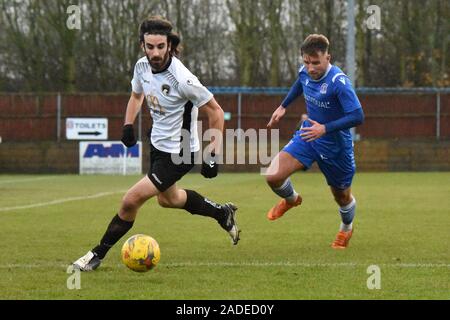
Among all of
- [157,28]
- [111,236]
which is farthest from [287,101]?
[111,236]

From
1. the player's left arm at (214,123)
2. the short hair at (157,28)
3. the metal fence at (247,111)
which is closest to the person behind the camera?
the short hair at (157,28)

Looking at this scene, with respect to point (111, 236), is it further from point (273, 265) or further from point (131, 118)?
point (273, 265)

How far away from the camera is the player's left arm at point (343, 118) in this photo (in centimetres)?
882

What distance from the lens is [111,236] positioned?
8125 millimetres

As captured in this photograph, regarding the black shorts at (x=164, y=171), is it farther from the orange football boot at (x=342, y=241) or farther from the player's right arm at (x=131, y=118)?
the orange football boot at (x=342, y=241)

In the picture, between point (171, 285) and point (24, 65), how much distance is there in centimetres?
3399

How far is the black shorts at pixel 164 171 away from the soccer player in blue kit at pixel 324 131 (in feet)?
4.19

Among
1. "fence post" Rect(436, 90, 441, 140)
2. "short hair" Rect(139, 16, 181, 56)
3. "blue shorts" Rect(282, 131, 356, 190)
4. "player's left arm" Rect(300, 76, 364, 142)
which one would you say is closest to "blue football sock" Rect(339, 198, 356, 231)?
"blue shorts" Rect(282, 131, 356, 190)

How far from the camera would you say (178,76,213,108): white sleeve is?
802cm

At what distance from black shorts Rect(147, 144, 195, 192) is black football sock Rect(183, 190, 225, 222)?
0.63 meters

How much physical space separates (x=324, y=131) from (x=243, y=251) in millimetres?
1467

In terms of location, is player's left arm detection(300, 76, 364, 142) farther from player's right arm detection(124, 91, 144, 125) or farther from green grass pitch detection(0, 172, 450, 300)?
player's right arm detection(124, 91, 144, 125)

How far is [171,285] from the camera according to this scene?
7.12m

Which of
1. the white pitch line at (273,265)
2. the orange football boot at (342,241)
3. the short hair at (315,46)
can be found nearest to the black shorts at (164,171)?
the white pitch line at (273,265)
